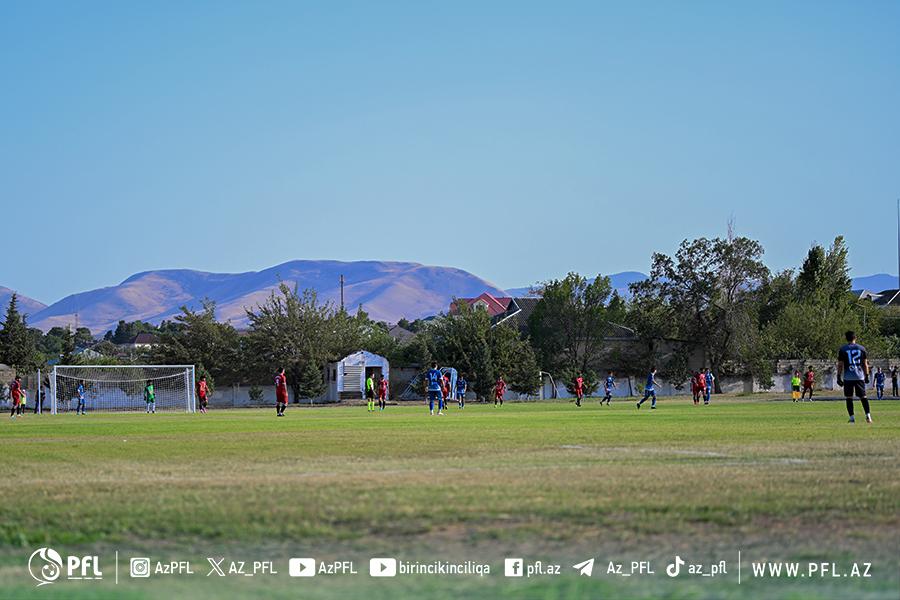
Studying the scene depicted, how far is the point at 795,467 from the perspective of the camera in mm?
13062

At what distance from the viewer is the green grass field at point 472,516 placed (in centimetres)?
678

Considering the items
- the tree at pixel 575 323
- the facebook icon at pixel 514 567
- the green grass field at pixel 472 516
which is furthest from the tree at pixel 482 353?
the facebook icon at pixel 514 567

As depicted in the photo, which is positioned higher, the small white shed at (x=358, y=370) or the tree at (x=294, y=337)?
the tree at (x=294, y=337)

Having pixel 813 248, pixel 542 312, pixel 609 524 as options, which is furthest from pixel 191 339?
pixel 609 524

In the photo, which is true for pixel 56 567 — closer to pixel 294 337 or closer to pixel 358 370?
pixel 358 370

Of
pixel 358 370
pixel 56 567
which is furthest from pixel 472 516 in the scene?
pixel 358 370

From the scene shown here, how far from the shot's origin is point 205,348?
9012cm

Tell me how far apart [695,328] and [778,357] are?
748 cm

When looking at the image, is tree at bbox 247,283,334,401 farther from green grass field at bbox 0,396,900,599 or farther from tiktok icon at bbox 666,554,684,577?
tiktok icon at bbox 666,554,684,577

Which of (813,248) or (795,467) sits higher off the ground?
(813,248)

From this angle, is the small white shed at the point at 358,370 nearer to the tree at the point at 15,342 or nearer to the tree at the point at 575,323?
the tree at the point at 575,323

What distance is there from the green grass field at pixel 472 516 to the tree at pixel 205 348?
74.1 meters

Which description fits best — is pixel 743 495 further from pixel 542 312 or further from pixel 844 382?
pixel 542 312

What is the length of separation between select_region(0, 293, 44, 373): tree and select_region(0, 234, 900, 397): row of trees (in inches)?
4.2
